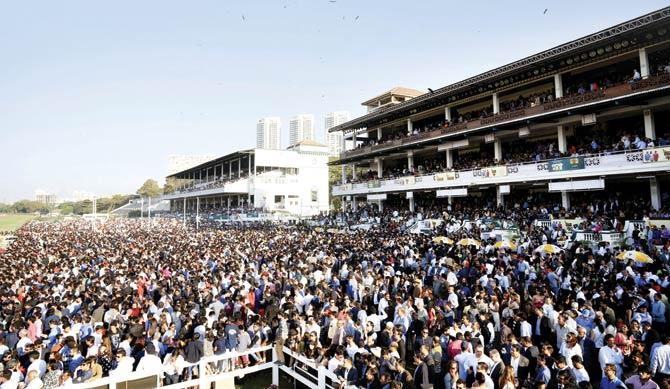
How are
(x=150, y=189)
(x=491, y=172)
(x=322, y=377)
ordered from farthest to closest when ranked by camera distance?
1. (x=150, y=189)
2. (x=491, y=172)
3. (x=322, y=377)

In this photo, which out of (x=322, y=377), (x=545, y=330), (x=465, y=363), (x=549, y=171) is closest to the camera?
(x=465, y=363)

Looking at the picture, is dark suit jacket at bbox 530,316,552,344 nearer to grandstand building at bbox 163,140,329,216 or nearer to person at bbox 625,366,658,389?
person at bbox 625,366,658,389

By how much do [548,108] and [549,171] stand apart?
11.9ft

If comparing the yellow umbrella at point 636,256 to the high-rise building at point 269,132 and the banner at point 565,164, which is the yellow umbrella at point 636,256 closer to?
the banner at point 565,164

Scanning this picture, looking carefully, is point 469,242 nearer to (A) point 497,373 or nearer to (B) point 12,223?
(A) point 497,373

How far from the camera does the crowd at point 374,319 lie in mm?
5836

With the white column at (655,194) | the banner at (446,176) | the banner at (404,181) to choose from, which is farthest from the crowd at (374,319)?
the banner at (404,181)

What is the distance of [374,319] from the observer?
26.8ft

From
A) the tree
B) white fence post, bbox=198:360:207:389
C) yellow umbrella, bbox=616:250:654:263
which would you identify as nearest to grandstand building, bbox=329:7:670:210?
yellow umbrella, bbox=616:250:654:263

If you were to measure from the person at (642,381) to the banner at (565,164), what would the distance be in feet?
57.1

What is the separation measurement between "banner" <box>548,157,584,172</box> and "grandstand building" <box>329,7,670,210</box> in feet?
0.17

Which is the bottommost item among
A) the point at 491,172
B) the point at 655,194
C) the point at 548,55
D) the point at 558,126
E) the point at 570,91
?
the point at 655,194

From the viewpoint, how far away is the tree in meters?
112

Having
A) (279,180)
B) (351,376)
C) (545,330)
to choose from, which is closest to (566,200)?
(545,330)
